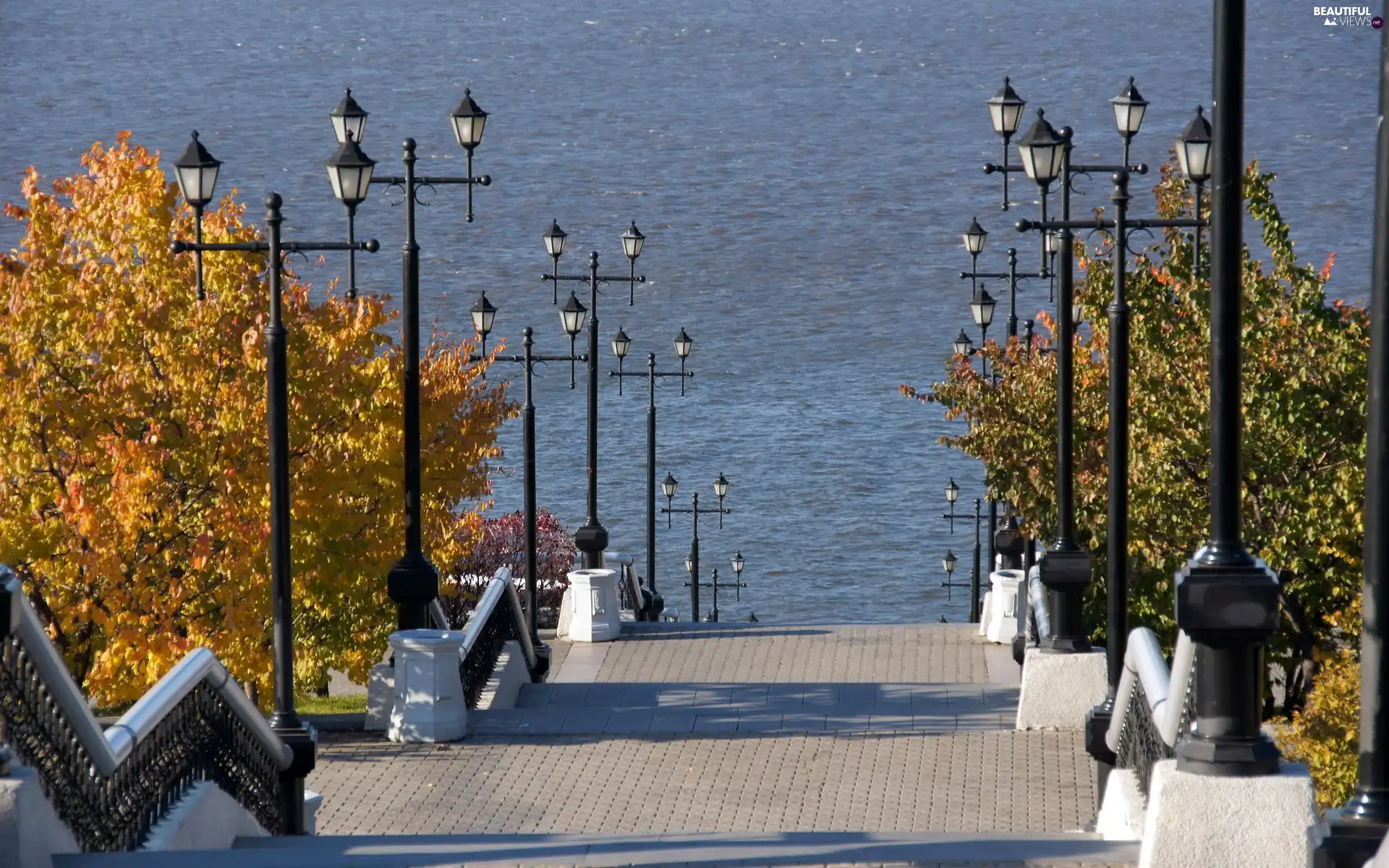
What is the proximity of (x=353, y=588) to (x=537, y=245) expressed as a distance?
12480cm

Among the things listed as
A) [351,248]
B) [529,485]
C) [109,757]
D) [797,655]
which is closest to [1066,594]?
[351,248]

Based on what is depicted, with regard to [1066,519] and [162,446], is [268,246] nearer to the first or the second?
[162,446]

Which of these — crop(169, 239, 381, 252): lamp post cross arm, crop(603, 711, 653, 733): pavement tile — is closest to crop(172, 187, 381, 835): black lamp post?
crop(169, 239, 381, 252): lamp post cross arm

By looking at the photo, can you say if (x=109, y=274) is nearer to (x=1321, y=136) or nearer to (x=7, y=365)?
(x=7, y=365)

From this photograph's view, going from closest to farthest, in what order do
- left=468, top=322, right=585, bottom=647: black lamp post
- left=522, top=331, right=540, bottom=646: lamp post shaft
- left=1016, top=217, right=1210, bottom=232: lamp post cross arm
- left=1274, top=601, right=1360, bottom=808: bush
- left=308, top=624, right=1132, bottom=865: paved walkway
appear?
left=308, top=624, right=1132, bottom=865: paved walkway → left=1016, top=217, right=1210, bottom=232: lamp post cross arm → left=1274, top=601, right=1360, bottom=808: bush → left=468, top=322, right=585, bottom=647: black lamp post → left=522, top=331, right=540, bottom=646: lamp post shaft

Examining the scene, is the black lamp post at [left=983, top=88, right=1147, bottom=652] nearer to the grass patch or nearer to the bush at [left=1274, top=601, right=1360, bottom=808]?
the bush at [left=1274, top=601, right=1360, bottom=808]

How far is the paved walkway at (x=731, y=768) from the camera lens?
13.5m

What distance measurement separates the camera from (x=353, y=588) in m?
23.4

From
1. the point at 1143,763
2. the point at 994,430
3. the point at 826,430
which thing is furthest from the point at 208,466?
the point at 826,430

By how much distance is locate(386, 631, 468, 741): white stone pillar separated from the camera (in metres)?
16.5

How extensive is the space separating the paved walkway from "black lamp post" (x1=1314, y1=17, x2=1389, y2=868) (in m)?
1.38

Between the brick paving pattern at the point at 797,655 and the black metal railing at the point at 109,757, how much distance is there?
34.6 feet

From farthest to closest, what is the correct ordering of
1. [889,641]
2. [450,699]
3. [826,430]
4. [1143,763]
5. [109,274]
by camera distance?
[826,430]
[889,641]
[109,274]
[450,699]
[1143,763]

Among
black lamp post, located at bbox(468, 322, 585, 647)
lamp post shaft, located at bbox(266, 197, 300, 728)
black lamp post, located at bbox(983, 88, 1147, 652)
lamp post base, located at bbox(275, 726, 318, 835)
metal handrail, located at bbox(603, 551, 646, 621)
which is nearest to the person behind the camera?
lamp post base, located at bbox(275, 726, 318, 835)
